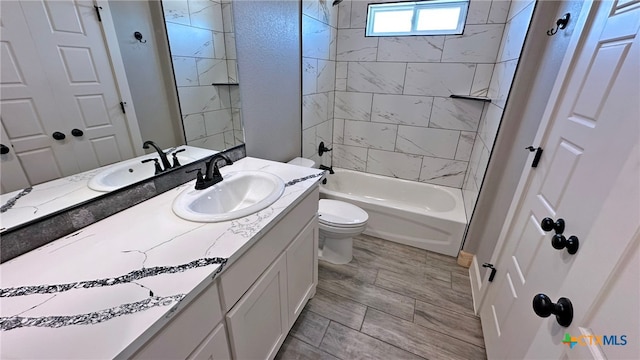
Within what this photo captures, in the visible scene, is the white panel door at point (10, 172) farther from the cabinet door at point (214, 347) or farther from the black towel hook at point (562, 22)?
the black towel hook at point (562, 22)

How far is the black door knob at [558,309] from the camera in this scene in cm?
65

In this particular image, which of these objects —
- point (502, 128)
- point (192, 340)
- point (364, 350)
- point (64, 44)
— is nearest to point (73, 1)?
point (64, 44)

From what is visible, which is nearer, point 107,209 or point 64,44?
point 64,44

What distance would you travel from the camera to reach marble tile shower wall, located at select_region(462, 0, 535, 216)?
62.3 inches

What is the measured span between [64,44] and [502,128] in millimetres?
2144

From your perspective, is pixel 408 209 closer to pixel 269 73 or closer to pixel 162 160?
pixel 269 73

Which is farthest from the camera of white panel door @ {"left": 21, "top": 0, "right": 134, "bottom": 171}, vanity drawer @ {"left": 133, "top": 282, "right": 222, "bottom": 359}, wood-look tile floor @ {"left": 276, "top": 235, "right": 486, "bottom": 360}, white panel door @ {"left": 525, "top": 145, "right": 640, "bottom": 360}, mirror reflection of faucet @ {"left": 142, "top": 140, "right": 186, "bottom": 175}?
wood-look tile floor @ {"left": 276, "top": 235, "right": 486, "bottom": 360}

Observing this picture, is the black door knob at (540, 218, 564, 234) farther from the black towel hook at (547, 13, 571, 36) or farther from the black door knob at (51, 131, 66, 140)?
the black door knob at (51, 131, 66, 140)

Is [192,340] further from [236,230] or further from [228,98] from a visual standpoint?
[228,98]

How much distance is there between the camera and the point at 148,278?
68 centimetres

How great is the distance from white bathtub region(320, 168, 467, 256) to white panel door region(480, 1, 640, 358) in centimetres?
84

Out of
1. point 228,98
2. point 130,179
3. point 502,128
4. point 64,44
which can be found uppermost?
point 64,44

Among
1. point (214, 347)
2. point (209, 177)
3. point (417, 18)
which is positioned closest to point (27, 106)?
point (209, 177)

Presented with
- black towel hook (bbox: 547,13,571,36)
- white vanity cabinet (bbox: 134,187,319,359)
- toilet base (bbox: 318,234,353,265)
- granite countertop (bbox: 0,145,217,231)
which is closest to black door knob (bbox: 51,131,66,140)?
granite countertop (bbox: 0,145,217,231)
